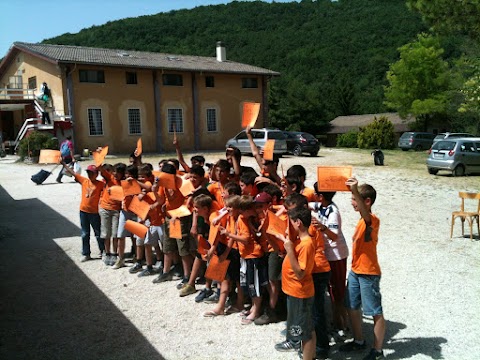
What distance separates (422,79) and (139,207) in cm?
4239

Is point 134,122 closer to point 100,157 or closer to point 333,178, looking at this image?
point 100,157

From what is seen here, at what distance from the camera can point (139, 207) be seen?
19.4ft

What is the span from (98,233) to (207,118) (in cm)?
2577

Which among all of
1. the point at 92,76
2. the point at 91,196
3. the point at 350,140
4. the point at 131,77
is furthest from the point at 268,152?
the point at 350,140

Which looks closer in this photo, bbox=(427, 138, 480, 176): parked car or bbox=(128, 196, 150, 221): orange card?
bbox=(128, 196, 150, 221): orange card

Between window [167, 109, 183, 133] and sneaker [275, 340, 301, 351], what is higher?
window [167, 109, 183, 133]

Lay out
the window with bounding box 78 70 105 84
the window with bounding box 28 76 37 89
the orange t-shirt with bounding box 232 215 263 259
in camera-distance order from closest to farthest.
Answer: the orange t-shirt with bounding box 232 215 263 259
the window with bounding box 78 70 105 84
the window with bounding box 28 76 37 89

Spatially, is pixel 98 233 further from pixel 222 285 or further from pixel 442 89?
pixel 442 89

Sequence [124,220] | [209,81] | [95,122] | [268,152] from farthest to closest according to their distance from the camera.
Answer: [209,81] → [95,122] → [124,220] → [268,152]

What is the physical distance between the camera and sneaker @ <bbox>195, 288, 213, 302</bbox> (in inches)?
206

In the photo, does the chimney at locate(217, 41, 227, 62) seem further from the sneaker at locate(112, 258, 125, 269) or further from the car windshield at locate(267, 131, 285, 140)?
the sneaker at locate(112, 258, 125, 269)

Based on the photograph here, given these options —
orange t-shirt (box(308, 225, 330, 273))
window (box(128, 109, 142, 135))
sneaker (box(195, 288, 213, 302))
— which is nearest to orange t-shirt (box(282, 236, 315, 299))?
orange t-shirt (box(308, 225, 330, 273))

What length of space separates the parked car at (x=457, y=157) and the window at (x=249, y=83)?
18.1m

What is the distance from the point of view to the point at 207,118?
3219 centimetres
